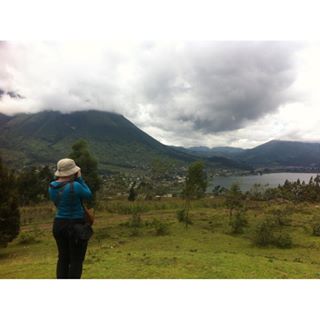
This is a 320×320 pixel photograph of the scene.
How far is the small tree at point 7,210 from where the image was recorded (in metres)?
17.2

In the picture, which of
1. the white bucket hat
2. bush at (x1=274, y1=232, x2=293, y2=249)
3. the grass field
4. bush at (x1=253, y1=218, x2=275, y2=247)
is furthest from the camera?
bush at (x1=253, y1=218, x2=275, y2=247)

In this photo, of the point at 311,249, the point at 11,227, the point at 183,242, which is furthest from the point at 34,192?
the point at 311,249

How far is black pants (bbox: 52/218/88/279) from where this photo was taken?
15.1ft

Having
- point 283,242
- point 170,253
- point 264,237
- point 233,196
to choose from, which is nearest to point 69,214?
point 170,253

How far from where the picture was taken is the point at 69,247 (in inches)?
186

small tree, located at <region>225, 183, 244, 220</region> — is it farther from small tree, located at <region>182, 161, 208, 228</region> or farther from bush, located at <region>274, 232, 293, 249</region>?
bush, located at <region>274, 232, 293, 249</region>

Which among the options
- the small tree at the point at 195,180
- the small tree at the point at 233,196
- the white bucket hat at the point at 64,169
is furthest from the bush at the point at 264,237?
the white bucket hat at the point at 64,169

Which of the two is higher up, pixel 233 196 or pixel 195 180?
pixel 195 180

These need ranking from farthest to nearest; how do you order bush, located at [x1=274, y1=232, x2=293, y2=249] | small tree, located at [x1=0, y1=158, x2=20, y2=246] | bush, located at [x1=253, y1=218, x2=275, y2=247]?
bush, located at [x1=253, y1=218, x2=275, y2=247], bush, located at [x1=274, y1=232, x2=293, y2=249], small tree, located at [x1=0, y1=158, x2=20, y2=246]

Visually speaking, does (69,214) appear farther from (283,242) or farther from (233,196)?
(233,196)

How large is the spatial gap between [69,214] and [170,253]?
8445 millimetres

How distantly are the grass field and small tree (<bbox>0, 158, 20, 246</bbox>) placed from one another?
107 cm

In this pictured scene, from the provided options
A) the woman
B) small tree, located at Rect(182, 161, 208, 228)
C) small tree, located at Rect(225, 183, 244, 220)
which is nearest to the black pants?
the woman
